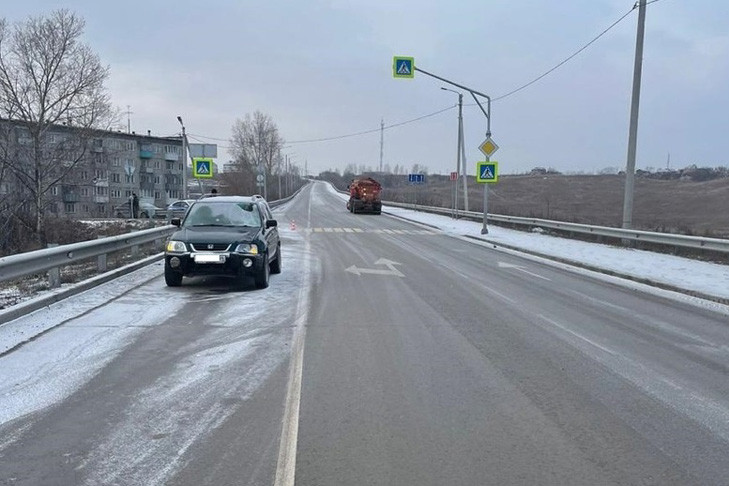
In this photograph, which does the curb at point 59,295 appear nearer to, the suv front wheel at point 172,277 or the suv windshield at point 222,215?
the suv front wheel at point 172,277

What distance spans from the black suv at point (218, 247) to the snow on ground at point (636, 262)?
867 cm

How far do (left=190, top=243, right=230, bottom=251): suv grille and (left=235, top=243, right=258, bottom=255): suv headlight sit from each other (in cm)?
20

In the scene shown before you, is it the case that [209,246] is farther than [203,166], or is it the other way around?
[203,166]

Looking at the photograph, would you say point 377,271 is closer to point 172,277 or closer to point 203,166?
point 172,277

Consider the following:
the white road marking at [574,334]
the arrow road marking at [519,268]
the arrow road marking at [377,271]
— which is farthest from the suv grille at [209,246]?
the arrow road marking at [519,268]

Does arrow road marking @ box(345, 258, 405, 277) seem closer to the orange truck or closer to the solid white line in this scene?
the solid white line

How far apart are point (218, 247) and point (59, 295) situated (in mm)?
2678

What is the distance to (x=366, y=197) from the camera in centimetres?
4731

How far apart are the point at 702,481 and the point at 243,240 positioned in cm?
851

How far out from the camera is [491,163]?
1024 inches

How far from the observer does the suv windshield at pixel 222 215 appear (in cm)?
1194

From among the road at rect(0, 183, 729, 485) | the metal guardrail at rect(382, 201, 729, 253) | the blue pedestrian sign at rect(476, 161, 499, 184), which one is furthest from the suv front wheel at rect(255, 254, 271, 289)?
the blue pedestrian sign at rect(476, 161, 499, 184)

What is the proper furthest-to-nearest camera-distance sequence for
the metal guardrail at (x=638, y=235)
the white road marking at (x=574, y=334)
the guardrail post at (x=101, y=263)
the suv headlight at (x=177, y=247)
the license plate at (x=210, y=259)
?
the metal guardrail at (x=638, y=235)
the guardrail post at (x=101, y=263)
the suv headlight at (x=177, y=247)
the license plate at (x=210, y=259)
the white road marking at (x=574, y=334)

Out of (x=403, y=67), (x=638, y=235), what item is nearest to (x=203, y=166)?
(x=403, y=67)
